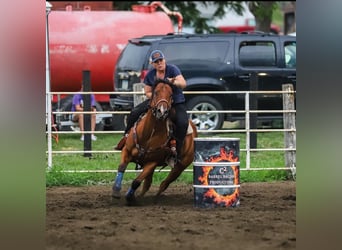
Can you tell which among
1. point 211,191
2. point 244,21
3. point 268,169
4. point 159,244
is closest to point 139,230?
point 159,244

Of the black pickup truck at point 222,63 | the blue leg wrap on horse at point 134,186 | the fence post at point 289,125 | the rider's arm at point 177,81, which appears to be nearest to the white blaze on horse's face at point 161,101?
the rider's arm at point 177,81

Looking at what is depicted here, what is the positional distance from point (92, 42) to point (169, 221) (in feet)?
43.2

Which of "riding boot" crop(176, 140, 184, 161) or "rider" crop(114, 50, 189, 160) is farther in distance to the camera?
"riding boot" crop(176, 140, 184, 161)

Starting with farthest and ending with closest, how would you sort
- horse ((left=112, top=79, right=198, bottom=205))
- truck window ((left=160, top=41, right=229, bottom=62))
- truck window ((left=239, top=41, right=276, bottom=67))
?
truck window ((left=239, top=41, right=276, bottom=67)) < truck window ((left=160, top=41, right=229, bottom=62)) < horse ((left=112, top=79, right=198, bottom=205))

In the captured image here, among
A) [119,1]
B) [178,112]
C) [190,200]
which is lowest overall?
[190,200]

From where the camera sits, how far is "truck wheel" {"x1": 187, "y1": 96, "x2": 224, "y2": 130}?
16781 millimetres

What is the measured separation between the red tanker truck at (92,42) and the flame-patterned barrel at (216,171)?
10909 millimetres

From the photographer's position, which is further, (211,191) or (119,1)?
(119,1)

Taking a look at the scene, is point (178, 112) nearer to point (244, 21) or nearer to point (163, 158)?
point (163, 158)

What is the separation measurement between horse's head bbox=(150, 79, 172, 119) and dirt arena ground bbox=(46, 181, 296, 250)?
3.62ft

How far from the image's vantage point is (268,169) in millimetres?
13180

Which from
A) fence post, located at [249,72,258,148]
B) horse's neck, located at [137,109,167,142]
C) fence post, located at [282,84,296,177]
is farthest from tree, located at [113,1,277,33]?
horse's neck, located at [137,109,167,142]

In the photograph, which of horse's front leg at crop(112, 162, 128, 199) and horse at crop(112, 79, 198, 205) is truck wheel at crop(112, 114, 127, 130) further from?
horse's front leg at crop(112, 162, 128, 199)
